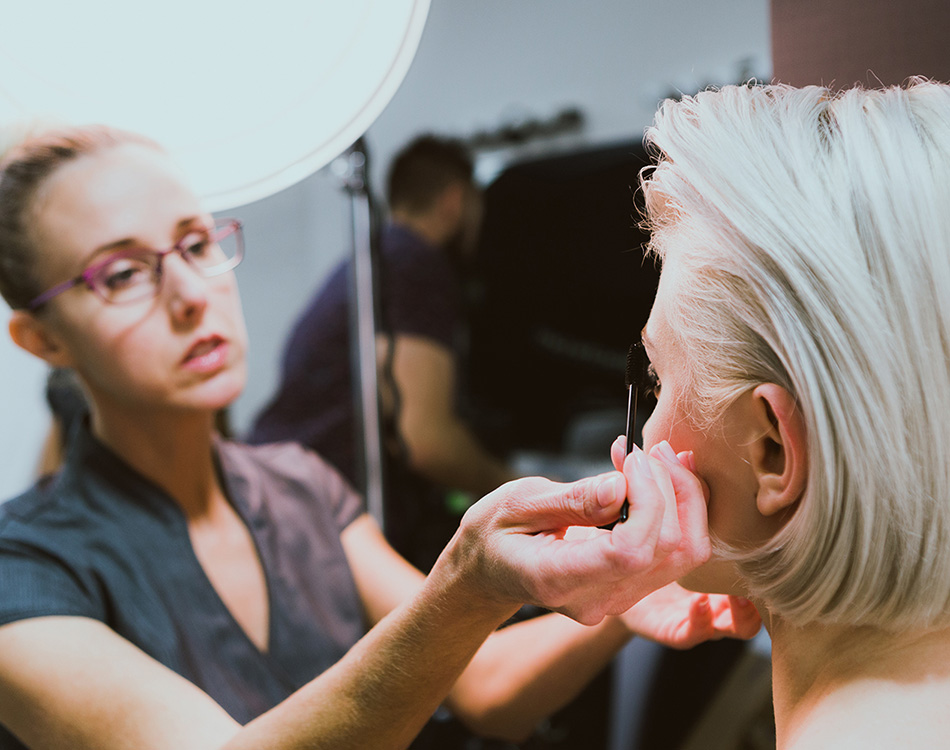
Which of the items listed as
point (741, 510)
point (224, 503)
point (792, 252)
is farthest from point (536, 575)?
point (224, 503)

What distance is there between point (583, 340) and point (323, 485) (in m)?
0.50

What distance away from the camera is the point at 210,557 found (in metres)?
0.91

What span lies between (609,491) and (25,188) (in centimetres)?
65

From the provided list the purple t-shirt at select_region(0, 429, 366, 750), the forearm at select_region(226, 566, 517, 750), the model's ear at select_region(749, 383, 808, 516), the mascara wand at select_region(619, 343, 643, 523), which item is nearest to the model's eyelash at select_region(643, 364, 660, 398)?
the mascara wand at select_region(619, 343, 643, 523)

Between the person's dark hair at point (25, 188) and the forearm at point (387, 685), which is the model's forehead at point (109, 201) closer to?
the person's dark hair at point (25, 188)

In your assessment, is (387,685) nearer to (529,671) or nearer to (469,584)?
(469,584)

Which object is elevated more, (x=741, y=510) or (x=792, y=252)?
(x=792, y=252)

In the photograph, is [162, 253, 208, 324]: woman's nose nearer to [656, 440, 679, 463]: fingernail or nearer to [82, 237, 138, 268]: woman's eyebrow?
[82, 237, 138, 268]: woman's eyebrow

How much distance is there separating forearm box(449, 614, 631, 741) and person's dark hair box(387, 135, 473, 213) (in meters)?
0.69

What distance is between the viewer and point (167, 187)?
0.86 meters

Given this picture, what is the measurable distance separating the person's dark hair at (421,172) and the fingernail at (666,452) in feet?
2.51

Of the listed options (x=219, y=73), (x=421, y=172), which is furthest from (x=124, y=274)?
(x=421, y=172)

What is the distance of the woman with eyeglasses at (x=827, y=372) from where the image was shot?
55 centimetres

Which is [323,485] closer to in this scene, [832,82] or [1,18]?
[1,18]
